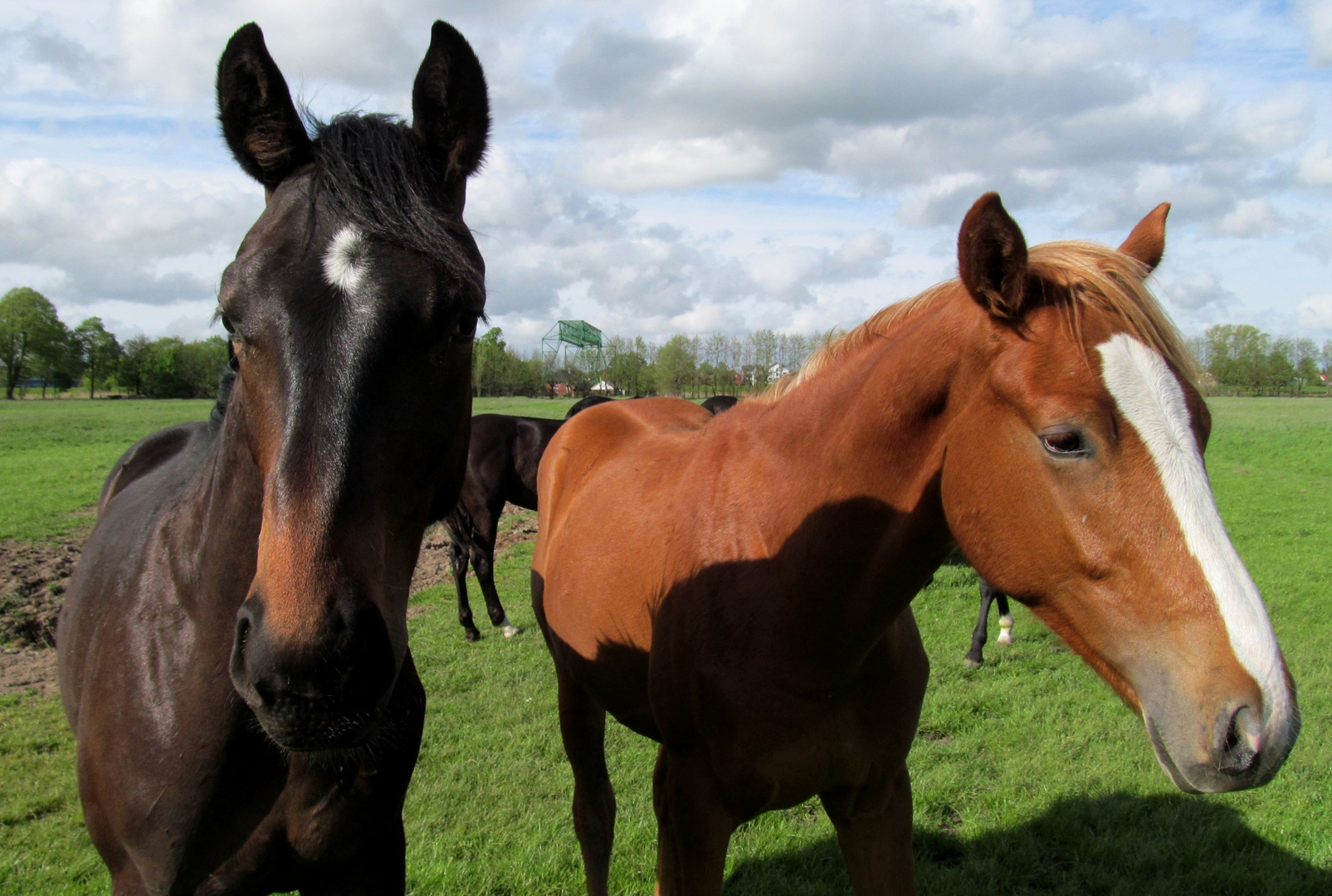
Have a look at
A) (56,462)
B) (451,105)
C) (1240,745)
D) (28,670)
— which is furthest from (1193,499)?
(56,462)

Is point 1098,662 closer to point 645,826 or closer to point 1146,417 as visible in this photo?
point 1146,417

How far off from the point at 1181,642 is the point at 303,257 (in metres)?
1.80

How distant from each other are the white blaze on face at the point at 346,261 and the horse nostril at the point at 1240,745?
1752 millimetres

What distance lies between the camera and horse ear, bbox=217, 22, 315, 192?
1570 millimetres

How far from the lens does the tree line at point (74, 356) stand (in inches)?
2031

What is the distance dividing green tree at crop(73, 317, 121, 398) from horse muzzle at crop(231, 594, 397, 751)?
63.9 m

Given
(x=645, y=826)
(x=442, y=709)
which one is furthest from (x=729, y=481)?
(x=442, y=709)

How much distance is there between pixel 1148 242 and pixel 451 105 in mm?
1833

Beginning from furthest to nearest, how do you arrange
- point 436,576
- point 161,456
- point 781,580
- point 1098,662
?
point 436,576 < point 161,456 < point 781,580 < point 1098,662

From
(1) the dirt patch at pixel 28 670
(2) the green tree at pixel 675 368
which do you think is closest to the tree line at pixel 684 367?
(2) the green tree at pixel 675 368

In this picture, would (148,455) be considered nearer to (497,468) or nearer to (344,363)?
(344,363)

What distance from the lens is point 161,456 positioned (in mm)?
3385

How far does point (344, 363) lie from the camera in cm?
131

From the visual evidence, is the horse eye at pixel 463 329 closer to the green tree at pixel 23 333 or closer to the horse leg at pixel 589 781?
the horse leg at pixel 589 781
